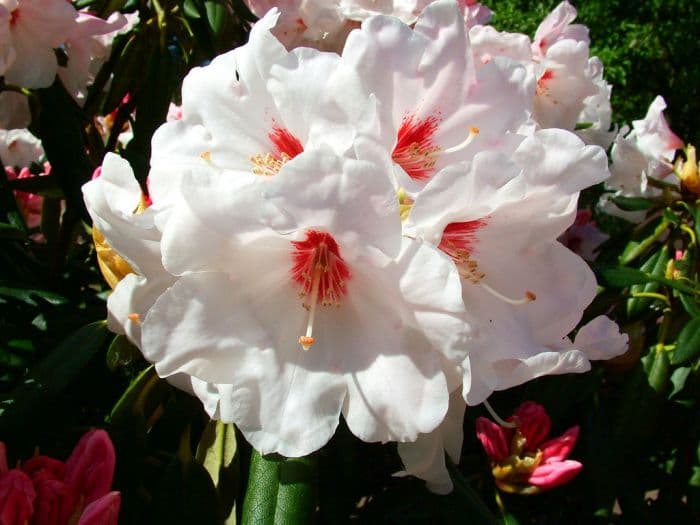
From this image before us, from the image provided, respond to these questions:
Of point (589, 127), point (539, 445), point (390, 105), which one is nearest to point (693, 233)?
point (589, 127)

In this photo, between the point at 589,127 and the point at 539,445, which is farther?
the point at 589,127

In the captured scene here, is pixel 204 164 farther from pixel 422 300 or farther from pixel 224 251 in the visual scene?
pixel 422 300

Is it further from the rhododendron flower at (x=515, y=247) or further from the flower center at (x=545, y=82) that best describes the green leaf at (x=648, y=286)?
the rhododendron flower at (x=515, y=247)

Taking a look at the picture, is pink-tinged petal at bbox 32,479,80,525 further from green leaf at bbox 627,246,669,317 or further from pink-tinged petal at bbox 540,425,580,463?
green leaf at bbox 627,246,669,317

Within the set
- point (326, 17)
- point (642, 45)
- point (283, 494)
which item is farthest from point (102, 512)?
point (642, 45)

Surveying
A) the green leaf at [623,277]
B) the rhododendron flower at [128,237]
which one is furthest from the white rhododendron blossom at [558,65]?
the rhododendron flower at [128,237]

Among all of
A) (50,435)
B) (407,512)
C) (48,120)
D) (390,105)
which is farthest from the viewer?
(48,120)

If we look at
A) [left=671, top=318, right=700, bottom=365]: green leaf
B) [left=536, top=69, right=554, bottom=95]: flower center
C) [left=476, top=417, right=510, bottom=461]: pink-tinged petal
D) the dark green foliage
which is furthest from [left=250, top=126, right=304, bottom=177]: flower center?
the dark green foliage
